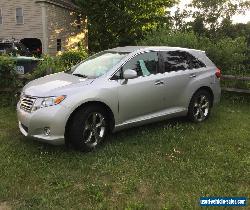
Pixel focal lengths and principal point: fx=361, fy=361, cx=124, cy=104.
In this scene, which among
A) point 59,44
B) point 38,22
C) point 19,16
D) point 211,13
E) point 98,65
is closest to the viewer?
point 98,65

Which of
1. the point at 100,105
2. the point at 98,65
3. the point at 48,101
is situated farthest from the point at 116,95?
the point at 48,101

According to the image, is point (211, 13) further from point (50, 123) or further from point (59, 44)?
point (50, 123)

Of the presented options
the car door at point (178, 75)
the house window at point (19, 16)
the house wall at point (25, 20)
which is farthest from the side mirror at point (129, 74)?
the house window at point (19, 16)

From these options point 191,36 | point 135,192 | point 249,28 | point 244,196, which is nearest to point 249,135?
point 244,196

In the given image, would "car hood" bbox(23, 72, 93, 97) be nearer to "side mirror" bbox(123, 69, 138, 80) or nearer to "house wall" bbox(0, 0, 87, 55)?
"side mirror" bbox(123, 69, 138, 80)

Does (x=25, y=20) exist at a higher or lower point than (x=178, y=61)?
higher

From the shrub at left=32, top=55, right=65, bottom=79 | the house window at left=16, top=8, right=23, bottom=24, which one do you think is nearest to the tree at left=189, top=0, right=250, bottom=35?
the house window at left=16, top=8, right=23, bottom=24

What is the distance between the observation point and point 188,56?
26.6 ft

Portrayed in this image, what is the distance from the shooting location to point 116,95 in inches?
257

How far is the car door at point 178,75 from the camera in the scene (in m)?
7.42

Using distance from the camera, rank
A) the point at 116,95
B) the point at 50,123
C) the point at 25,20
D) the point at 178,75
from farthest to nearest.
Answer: the point at 25,20, the point at 178,75, the point at 116,95, the point at 50,123

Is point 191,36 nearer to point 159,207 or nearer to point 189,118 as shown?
point 189,118

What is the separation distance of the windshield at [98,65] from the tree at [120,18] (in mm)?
24803

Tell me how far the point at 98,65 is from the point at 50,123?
1853 millimetres
